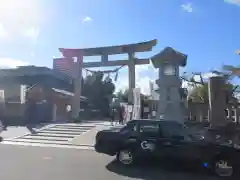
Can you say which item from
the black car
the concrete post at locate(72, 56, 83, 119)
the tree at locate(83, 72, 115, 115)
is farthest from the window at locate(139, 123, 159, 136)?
the tree at locate(83, 72, 115, 115)

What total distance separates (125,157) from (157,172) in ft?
4.14

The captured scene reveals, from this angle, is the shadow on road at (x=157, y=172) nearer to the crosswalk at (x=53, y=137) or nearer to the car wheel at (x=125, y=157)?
the car wheel at (x=125, y=157)

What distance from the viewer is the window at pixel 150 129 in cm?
902

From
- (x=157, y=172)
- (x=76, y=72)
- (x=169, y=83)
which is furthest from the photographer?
(x=76, y=72)

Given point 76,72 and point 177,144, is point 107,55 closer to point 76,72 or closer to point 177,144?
point 76,72

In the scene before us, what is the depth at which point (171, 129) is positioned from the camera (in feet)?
29.3

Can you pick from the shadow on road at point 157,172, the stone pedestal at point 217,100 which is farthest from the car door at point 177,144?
the stone pedestal at point 217,100

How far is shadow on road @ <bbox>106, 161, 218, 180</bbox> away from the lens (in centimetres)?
772

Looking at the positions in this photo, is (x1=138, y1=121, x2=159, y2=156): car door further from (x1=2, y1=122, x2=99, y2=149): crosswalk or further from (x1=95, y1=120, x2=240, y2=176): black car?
(x1=2, y1=122, x2=99, y2=149): crosswalk

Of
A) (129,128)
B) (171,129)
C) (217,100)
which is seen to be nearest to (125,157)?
(129,128)

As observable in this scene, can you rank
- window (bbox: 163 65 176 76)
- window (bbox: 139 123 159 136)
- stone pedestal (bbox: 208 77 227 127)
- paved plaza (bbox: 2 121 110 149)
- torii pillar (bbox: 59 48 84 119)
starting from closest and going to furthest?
window (bbox: 139 123 159 136) < stone pedestal (bbox: 208 77 227 127) < paved plaza (bbox: 2 121 110 149) < window (bbox: 163 65 176 76) < torii pillar (bbox: 59 48 84 119)

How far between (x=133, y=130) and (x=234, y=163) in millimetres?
3150

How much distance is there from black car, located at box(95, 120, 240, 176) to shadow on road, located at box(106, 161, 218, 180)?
304mm

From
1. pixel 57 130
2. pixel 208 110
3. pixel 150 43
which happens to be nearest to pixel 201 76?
pixel 150 43
